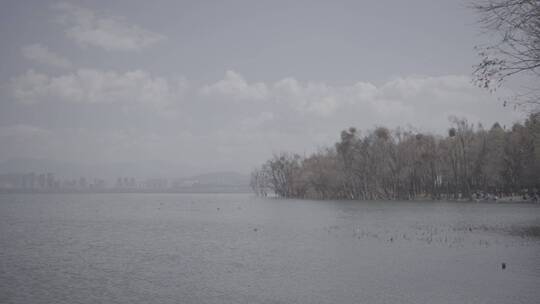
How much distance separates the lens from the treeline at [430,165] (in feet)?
306

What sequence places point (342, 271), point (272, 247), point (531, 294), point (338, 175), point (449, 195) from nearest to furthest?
1. point (531, 294)
2. point (342, 271)
3. point (272, 247)
4. point (449, 195)
5. point (338, 175)

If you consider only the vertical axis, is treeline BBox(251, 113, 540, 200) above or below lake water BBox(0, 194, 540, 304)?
above

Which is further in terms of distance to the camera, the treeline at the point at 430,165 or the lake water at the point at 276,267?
the treeline at the point at 430,165

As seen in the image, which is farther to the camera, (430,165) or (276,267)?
(430,165)

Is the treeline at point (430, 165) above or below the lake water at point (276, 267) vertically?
above

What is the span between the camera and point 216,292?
1777 cm

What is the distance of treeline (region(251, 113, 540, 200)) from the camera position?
306 feet

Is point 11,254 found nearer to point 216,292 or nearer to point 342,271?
point 216,292

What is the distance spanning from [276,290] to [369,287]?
3.90 metres

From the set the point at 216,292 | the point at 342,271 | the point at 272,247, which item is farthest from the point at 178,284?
the point at 272,247

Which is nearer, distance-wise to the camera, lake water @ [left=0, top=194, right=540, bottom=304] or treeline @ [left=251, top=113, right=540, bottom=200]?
lake water @ [left=0, top=194, right=540, bottom=304]

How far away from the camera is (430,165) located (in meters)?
107

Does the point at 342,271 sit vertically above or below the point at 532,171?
below

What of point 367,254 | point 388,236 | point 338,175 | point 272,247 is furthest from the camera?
point 338,175
